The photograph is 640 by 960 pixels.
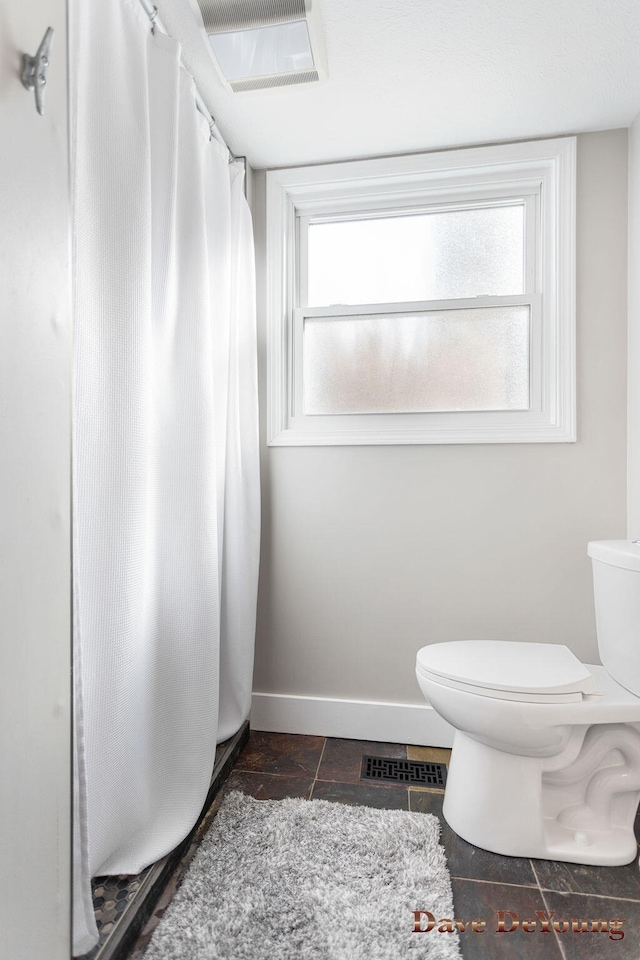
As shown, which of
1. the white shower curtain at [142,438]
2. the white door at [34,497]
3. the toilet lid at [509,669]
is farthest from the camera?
the toilet lid at [509,669]

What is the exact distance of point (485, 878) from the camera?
130 centimetres

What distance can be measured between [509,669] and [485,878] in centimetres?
48

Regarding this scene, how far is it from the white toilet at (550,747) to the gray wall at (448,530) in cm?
39

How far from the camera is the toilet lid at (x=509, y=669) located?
4.41 ft

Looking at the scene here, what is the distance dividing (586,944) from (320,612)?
45.3 inches

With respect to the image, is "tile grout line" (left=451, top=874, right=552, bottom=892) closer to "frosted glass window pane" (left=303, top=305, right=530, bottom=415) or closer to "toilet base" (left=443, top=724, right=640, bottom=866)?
"toilet base" (left=443, top=724, right=640, bottom=866)

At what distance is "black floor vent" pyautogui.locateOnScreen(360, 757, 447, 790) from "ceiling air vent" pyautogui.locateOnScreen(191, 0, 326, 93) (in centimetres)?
205

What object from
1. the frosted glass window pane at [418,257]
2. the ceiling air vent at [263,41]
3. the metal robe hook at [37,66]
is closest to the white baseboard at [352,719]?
the frosted glass window pane at [418,257]

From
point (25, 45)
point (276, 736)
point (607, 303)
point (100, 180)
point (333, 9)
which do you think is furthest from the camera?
point (276, 736)

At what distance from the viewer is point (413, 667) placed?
6.42 ft

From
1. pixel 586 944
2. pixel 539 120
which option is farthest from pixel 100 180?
pixel 586 944

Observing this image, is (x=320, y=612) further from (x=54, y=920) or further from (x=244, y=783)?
(x=54, y=920)

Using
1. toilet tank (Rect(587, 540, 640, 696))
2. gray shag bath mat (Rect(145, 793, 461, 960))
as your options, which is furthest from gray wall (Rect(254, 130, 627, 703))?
gray shag bath mat (Rect(145, 793, 461, 960))

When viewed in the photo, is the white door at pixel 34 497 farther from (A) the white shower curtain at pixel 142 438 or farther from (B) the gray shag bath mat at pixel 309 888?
(B) the gray shag bath mat at pixel 309 888
